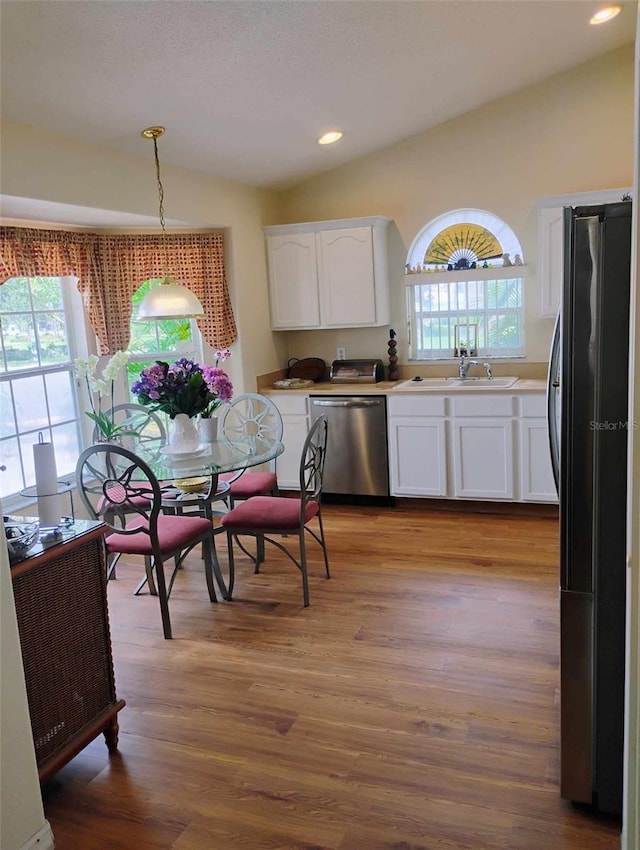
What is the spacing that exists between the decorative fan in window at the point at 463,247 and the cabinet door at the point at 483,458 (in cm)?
128

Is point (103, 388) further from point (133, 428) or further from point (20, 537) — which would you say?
point (20, 537)

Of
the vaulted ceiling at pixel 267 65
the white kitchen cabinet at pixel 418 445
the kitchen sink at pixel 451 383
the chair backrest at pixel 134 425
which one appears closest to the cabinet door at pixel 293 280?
the vaulted ceiling at pixel 267 65

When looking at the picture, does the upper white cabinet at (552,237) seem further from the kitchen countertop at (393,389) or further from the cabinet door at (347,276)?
the cabinet door at (347,276)

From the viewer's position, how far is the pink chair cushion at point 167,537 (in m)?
3.41

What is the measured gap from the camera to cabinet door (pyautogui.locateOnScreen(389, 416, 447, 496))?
4957 mm

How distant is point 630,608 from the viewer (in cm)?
163

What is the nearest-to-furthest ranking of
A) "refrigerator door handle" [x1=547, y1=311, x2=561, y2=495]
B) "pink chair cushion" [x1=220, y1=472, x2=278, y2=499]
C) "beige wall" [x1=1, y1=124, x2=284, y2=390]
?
"refrigerator door handle" [x1=547, y1=311, x2=561, y2=495] → "beige wall" [x1=1, y1=124, x2=284, y2=390] → "pink chair cushion" [x1=220, y1=472, x2=278, y2=499]

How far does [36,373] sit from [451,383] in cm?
285

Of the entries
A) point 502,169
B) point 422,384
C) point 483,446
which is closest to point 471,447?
point 483,446

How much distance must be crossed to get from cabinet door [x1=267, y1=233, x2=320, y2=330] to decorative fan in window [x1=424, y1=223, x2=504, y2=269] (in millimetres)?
895

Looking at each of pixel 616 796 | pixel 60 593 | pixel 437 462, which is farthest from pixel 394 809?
pixel 437 462

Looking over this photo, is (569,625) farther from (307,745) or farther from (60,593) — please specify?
(60,593)

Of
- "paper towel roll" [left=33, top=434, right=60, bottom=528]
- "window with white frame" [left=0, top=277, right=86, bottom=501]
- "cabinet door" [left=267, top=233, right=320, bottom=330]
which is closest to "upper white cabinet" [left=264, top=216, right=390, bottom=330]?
"cabinet door" [left=267, top=233, right=320, bottom=330]

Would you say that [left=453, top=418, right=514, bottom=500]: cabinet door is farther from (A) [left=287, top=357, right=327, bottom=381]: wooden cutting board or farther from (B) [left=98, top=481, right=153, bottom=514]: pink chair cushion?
(B) [left=98, top=481, right=153, bottom=514]: pink chair cushion
